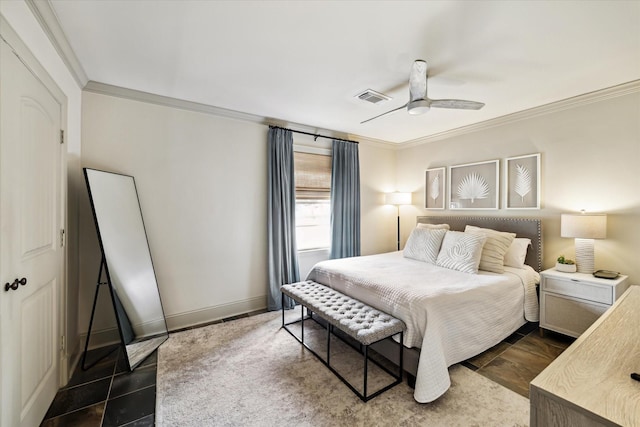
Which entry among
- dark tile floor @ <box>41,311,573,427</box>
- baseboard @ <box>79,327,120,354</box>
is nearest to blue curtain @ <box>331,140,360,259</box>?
dark tile floor @ <box>41,311,573,427</box>

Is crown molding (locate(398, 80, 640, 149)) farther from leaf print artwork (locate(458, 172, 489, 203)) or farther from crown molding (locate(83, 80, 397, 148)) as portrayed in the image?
crown molding (locate(83, 80, 397, 148))

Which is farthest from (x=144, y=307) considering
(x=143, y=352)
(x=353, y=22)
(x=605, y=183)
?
(x=605, y=183)

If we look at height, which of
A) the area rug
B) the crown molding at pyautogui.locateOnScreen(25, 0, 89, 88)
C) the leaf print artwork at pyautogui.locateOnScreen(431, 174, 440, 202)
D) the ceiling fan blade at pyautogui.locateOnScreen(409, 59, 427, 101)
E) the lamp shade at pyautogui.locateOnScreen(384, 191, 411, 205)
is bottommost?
the area rug

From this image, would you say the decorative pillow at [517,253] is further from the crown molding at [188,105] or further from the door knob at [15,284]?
the door knob at [15,284]

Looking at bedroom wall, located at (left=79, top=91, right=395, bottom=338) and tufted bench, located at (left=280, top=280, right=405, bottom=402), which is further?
bedroom wall, located at (left=79, top=91, right=395, bottom=338)

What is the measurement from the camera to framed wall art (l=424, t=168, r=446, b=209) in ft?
15.0

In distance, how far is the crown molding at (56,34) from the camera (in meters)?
1.68

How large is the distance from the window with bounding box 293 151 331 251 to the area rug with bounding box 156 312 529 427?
1953mm

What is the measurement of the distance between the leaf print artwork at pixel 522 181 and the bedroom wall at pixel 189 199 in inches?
132

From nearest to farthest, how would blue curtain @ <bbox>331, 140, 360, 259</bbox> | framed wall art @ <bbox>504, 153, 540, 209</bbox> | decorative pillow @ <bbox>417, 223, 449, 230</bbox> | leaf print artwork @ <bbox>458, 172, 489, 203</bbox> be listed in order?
framed wall art @ <bbox>504, 153, 540, 209</bbox>
leaf print artwork @ <bbox>458, 172, 489, 203</bbox>
decorative pillow @ <bbox>417, 223, 449, 230</bbox>
blue curtain @ <bbox>331, 140, 360, 259</bbox>

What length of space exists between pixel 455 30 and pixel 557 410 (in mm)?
2176

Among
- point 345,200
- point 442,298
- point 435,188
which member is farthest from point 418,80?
point 435,188

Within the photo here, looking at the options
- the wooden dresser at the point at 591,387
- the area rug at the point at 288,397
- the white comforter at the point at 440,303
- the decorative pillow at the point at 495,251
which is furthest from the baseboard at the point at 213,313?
the wooden dresser at the point at 591,387

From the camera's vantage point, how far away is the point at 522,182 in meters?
3.64
